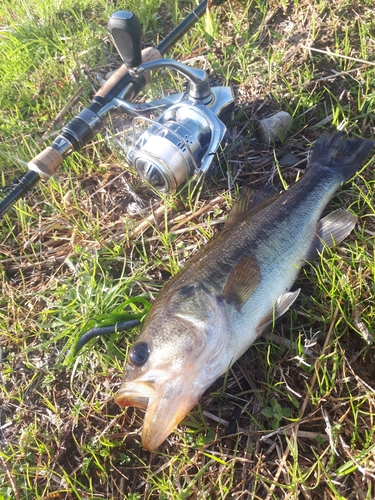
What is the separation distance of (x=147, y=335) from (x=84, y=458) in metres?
0.85

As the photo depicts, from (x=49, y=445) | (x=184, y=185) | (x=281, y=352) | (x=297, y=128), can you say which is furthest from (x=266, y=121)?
(x=49, y=445)

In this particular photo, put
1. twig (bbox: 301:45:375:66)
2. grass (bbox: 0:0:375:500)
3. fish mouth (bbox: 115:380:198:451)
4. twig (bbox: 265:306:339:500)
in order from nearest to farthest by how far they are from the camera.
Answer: fish mouth (bbox: 115:380:198:451) < twig (bbox: 265:306:339:500) < grass (bbox: 0:0:375:500) < twig (bbox: 301:45:375:66)

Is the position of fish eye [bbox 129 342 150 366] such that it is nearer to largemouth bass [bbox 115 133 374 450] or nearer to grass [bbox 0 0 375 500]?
largemouth bass [bbox 115 133 374 450]

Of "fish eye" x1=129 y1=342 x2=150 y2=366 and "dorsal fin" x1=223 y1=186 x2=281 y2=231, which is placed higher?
"fish eye" x1=129 y1=342 x2=150 y2=366

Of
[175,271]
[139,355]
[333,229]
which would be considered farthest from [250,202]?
[139,355]

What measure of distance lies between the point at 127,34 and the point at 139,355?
213 centimetres

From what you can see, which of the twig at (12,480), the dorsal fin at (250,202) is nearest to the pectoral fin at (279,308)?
the dorsal fin at (250,202)

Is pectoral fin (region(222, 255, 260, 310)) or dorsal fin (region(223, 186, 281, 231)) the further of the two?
dorsal fin (region(223, 186, 281, 231))

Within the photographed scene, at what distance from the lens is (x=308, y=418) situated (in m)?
2.21

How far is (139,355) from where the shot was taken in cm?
202

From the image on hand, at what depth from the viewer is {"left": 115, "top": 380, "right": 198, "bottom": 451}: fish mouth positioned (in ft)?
6.32

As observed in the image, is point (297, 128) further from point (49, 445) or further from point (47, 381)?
point (49, 445)

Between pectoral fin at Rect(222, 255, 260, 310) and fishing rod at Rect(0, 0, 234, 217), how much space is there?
907 millimetres

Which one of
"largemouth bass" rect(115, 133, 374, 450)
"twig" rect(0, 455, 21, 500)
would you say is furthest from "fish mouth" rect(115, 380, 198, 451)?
"twig" rect(0, 455, 21, 500)
